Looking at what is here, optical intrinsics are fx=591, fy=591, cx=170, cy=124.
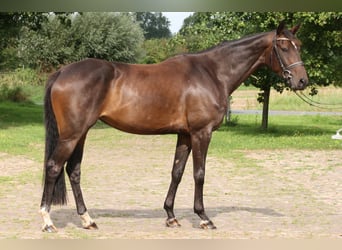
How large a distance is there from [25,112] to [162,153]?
510 inches

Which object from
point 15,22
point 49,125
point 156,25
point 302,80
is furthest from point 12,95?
point 156,25

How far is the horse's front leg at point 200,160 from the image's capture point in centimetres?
612

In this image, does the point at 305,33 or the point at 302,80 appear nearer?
the point at 302,80

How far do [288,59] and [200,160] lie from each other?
142 centimetres

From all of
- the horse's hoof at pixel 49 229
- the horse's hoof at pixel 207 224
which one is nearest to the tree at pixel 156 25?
the horse's hoof at pixel 207 224

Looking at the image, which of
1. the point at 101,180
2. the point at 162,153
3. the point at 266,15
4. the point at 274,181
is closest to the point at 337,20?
the point at 266,15

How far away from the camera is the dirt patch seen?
611 centimetres

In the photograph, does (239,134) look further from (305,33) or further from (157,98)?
(157,98)

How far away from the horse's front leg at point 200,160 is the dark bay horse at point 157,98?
0.03 feet

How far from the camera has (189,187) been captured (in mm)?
9078

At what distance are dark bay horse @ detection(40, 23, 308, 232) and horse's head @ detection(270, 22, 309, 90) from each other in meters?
0.01

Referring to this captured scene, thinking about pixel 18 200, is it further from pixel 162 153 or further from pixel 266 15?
pixel 266 15

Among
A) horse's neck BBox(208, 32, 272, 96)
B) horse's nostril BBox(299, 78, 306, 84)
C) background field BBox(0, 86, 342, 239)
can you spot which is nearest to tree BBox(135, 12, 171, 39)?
background field BBox(0, 86, 342, 239)

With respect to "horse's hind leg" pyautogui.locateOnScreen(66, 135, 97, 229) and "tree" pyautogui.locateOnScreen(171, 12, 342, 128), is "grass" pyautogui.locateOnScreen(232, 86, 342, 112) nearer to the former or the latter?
"tree" pyautogui.locateOnScreen(171, 12, 342, 128)
